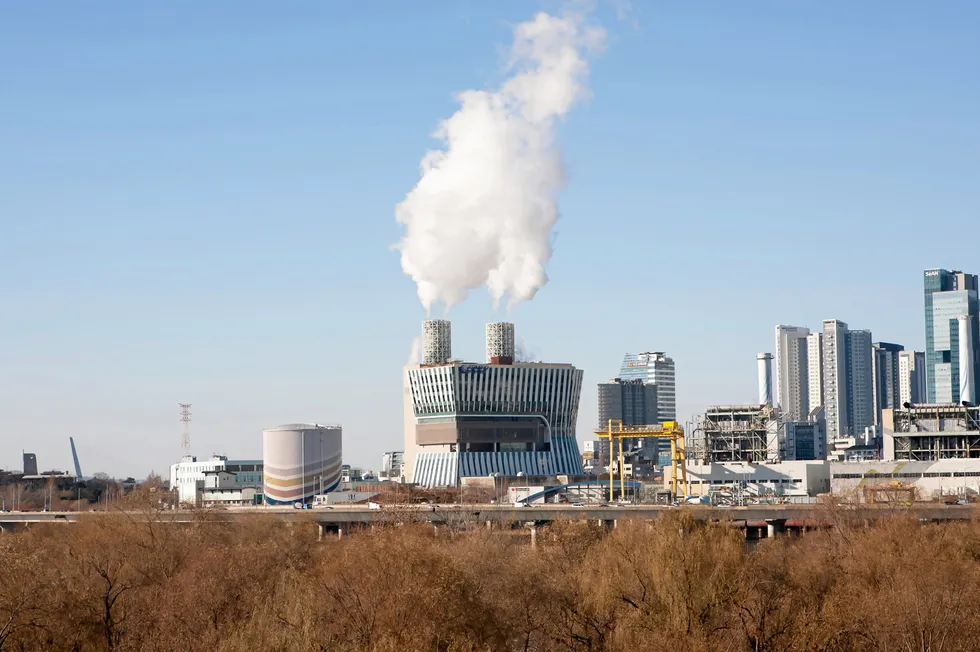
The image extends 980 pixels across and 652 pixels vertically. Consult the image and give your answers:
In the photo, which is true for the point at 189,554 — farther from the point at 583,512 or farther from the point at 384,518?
the point at 583,512

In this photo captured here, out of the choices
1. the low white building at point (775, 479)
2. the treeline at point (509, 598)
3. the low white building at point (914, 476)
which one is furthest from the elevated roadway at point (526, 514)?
the low white building at point (775, 479)

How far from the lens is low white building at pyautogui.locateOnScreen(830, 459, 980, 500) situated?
7242 inches

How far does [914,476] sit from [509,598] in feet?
408

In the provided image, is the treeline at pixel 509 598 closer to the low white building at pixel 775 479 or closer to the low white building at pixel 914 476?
the low white building at pixel 914 476

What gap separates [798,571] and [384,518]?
68866mm

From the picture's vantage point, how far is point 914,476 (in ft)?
631

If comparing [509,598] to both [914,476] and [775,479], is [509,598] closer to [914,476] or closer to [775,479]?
[775,479]

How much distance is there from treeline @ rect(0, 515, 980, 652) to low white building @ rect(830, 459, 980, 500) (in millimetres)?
84719

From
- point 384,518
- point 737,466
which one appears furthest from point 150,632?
point 737,466

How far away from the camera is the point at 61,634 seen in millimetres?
68500

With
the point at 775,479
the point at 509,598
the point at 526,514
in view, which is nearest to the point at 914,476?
the point at 775,479

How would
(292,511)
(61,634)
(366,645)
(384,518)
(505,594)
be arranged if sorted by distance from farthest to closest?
(292,511)
(384,518)
(505,594)
(61,634)
(366,645)

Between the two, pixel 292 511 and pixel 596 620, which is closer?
pixel 596 620

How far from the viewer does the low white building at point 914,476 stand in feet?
604
